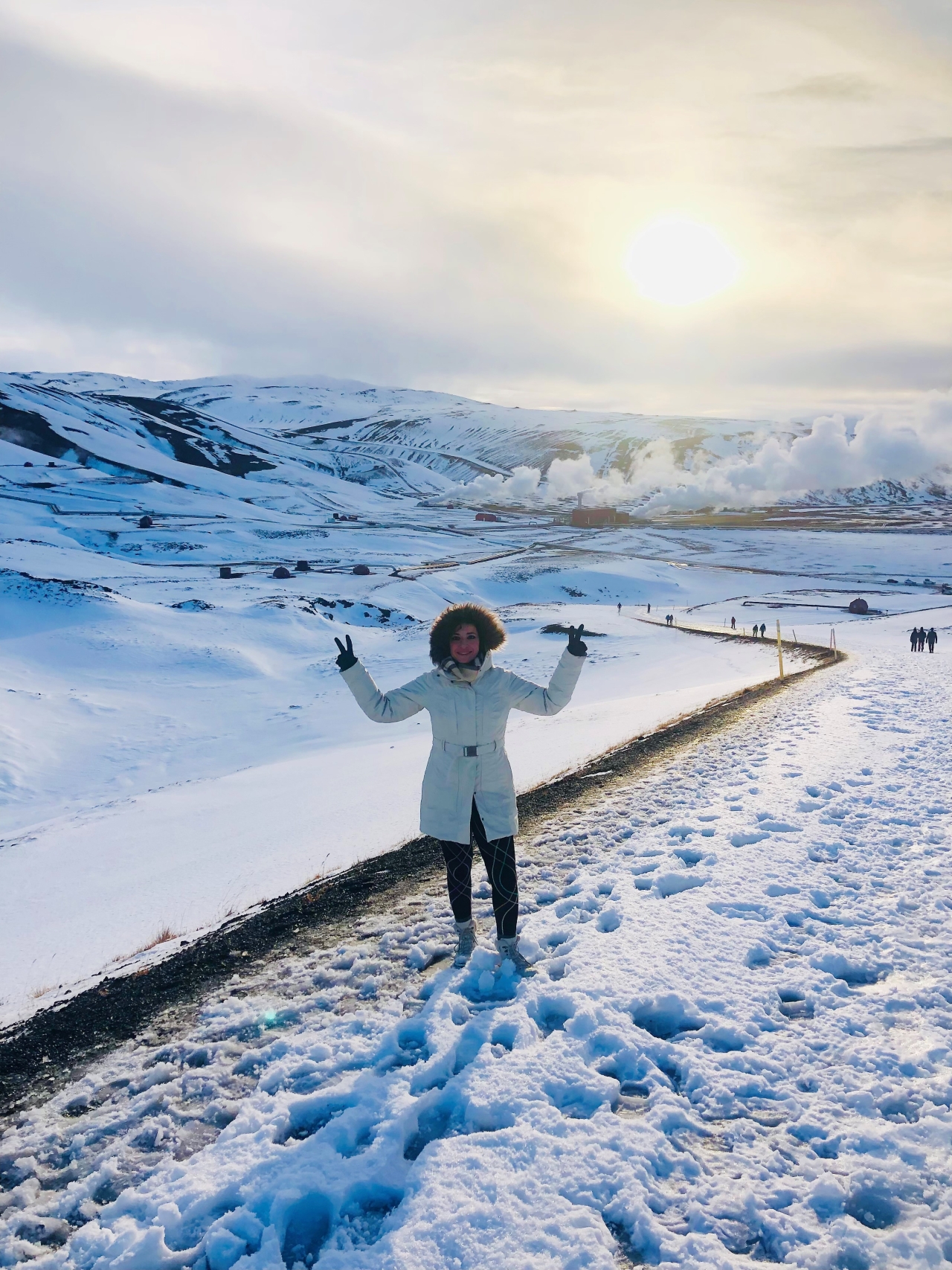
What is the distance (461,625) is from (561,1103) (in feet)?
8.32

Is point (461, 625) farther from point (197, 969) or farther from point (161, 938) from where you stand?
point (161, 938)

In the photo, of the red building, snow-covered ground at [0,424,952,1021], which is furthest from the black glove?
the red building

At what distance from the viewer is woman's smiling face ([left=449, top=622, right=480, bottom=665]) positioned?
4.34 meters

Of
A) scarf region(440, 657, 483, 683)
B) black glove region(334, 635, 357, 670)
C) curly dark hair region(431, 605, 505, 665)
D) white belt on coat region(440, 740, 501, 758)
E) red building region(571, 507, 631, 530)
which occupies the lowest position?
white belt on coat region(440, 740, 501, 758)

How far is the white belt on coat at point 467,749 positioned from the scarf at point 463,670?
0.40m

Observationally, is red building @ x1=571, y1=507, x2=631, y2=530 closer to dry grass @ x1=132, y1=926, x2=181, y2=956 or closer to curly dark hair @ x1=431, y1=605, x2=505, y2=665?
dry grass @ x1=132, y1=926, x2=181, y2=956

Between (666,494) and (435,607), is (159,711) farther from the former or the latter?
(666,494)

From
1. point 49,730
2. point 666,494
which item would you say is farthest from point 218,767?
point 666,494

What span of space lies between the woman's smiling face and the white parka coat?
0.13 metres

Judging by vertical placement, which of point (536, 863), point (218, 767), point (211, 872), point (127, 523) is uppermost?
point (127, 523)

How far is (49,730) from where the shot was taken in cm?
1973

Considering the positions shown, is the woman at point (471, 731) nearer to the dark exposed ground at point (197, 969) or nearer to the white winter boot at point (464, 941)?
the white winter boot at point (464, 941)

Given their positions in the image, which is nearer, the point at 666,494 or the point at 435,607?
the point at 435,607

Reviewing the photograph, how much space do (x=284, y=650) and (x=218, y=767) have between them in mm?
15986
